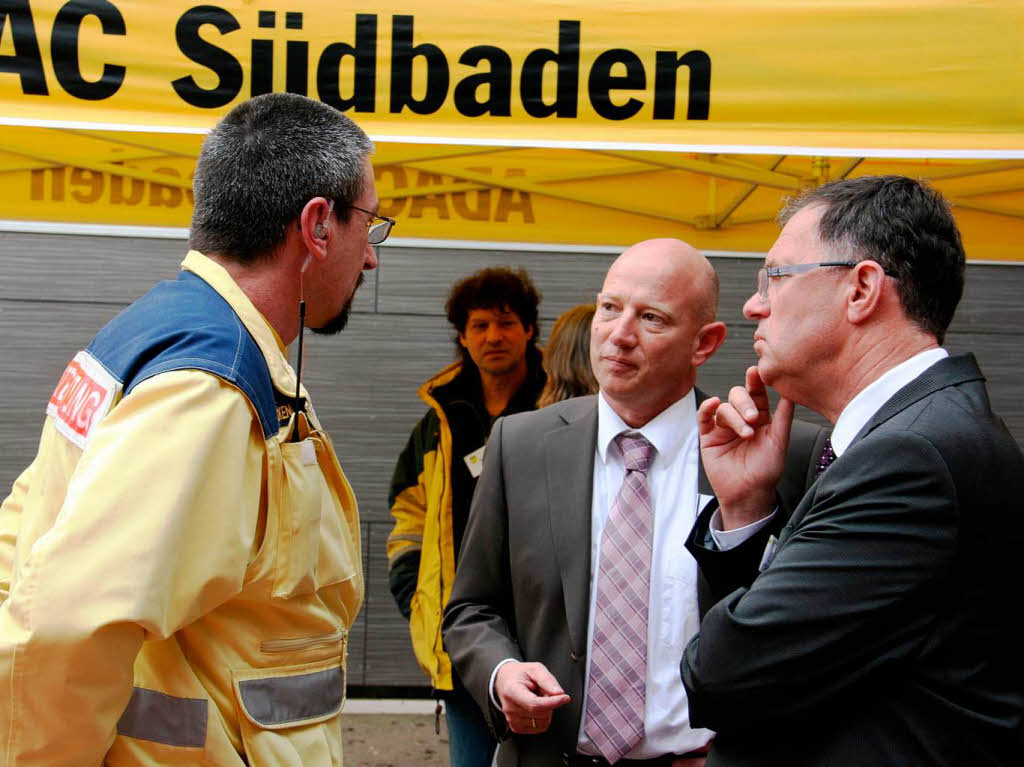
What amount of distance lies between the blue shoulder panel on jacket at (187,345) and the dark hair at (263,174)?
153mm

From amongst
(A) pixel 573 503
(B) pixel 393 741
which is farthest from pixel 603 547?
(B) pixel 393 741

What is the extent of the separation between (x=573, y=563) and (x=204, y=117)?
1.49m

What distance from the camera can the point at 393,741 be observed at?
5.35 metres

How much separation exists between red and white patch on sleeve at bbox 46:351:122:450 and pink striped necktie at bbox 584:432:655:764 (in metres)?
1.23

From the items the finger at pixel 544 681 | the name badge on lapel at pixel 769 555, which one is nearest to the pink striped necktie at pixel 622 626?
the finger at pixel 544 681

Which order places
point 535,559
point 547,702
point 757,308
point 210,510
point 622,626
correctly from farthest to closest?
point 535,559 < point 622,626 < point 547,702 < point 757,308 < point 210,510

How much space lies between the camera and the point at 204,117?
110 inches

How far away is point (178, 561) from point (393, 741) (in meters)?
4.18

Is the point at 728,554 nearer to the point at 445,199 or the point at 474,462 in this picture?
the point at 474,462

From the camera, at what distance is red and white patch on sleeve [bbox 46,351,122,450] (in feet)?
Answer: 5.13

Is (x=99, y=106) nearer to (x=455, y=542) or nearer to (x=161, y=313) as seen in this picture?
(x=161, y=313)

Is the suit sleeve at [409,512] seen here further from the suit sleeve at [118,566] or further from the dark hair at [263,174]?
the suit sleeve at [118,566]

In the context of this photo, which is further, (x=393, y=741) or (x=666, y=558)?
(x=393, y=741)

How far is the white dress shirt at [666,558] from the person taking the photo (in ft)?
7.61
